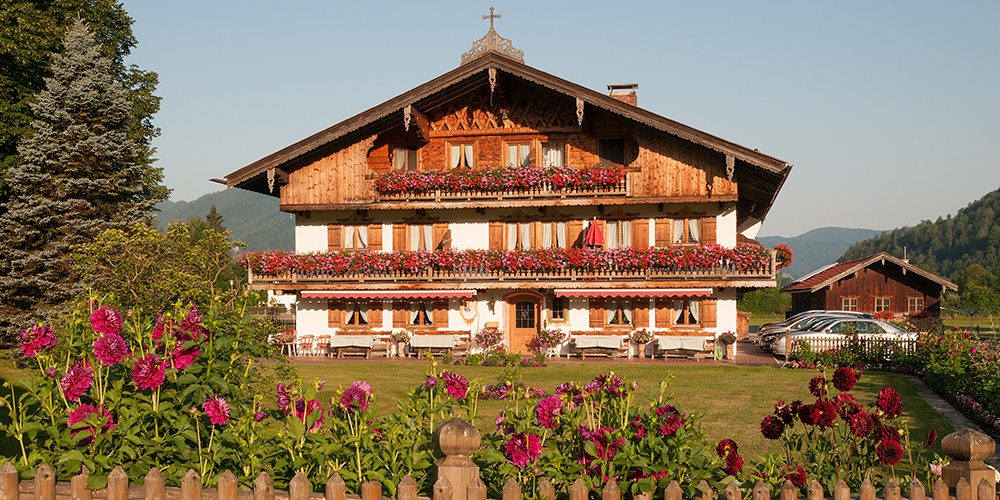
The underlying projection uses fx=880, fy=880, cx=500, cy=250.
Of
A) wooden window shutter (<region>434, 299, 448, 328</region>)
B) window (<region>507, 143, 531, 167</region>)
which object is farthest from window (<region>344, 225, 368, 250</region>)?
window (<region>507, 143, 531, 167</region>)

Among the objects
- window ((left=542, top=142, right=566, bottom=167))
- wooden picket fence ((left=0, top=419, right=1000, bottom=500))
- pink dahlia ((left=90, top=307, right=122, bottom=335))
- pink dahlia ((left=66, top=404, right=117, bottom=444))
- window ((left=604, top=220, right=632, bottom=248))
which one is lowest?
wooden picket fence ((left=0, top=419, right=1000, bottom=500))

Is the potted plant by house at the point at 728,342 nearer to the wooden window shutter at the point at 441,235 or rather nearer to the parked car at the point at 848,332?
the parked car at the point at 848,332

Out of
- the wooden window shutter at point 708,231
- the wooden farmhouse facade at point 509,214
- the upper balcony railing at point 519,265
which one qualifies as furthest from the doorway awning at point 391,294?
the wooden window shutter at point 708,231

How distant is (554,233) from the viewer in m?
30.4

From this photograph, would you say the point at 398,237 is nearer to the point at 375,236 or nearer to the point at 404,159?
the point at 375,236

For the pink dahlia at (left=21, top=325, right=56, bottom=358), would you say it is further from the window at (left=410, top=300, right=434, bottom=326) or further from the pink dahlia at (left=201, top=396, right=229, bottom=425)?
the window at (left=410, top=300, right=434, bottom=326)

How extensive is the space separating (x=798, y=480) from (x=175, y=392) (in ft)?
13.4

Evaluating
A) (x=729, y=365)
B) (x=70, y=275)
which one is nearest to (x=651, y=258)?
(x=729, y=365)

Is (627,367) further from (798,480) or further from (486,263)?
(798,480)

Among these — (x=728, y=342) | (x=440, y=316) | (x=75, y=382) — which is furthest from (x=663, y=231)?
(x=75, y=382)

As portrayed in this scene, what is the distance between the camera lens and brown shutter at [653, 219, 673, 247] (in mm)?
29500

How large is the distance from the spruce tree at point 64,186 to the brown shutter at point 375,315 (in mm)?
8103

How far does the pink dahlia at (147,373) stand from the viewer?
5.68m

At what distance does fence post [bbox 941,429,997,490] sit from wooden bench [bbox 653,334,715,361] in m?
23.3
